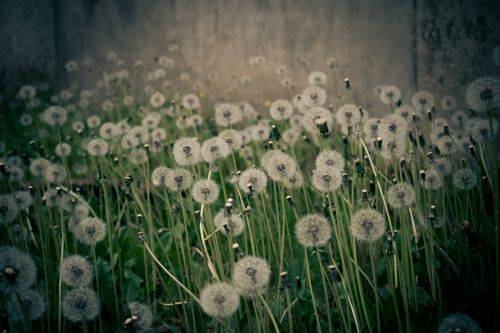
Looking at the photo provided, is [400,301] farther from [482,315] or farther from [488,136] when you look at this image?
[488,136]

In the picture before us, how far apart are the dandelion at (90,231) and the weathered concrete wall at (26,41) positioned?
6519 mm

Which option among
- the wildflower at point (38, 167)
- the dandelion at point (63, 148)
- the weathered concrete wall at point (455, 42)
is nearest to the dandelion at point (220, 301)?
the wildflower at point (38, 167)

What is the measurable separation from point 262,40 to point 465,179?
12.5 ft

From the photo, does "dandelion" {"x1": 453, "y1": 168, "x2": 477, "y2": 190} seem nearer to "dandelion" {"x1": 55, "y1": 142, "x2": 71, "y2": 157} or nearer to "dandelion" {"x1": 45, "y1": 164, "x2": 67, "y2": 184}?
"dandelion" {"x1": 45, "y1": 164, "x2": 67, "y2": 184}

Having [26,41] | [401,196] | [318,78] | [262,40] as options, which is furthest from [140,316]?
[26,41]

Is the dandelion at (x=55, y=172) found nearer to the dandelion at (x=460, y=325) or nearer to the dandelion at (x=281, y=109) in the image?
the dandelion at (x=281, y=109)

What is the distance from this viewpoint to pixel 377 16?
3883 mm

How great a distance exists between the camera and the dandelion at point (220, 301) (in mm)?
1014

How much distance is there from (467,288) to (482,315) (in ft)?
0.44

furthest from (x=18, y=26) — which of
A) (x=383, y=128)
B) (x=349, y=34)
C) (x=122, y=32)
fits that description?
(x=383, y=128)

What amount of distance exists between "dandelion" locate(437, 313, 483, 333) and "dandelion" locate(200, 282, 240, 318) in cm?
51

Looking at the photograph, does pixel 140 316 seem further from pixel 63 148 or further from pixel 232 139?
pixel 63 148

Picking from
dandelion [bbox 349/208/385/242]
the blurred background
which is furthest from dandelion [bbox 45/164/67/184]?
the blurred background

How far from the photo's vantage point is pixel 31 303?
112cm
